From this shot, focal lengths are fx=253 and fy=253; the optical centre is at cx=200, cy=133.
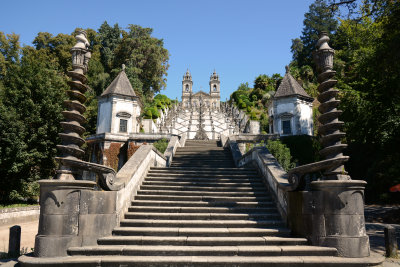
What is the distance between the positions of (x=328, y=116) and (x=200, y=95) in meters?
95.4

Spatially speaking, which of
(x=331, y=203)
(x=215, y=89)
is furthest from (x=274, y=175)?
(x=215, y=89)

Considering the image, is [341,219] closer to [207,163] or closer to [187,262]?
[187,262]

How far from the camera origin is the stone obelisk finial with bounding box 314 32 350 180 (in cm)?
635

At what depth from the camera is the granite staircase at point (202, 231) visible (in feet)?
17.6

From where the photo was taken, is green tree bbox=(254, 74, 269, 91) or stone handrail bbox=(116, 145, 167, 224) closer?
stone handrail bbox=(116, 145, 167, 224)

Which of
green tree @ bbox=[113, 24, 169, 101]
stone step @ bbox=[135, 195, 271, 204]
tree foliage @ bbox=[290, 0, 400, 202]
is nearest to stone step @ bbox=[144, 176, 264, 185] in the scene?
stone step @ bbox=[135, 195, 271, 204]

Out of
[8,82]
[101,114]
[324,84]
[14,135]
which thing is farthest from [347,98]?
[8,82]

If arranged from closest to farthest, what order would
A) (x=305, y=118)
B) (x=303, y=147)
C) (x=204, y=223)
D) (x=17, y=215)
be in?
(x=204, y=223) → (x=17, y=215) → (x=303, y=147) → (x=305, y=118)

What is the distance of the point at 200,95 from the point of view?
10094 cm

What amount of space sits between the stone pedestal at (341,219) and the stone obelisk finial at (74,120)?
6023 mm

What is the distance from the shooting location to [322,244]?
589cm

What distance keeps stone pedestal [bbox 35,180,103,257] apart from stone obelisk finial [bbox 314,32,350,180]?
6184 millimetres

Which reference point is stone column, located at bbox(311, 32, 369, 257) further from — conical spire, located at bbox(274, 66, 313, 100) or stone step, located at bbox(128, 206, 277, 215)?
conical spire, located at bbox(274, 66, 313, 100)

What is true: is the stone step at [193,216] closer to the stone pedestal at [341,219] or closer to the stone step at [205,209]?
the stone step at [205,209]
